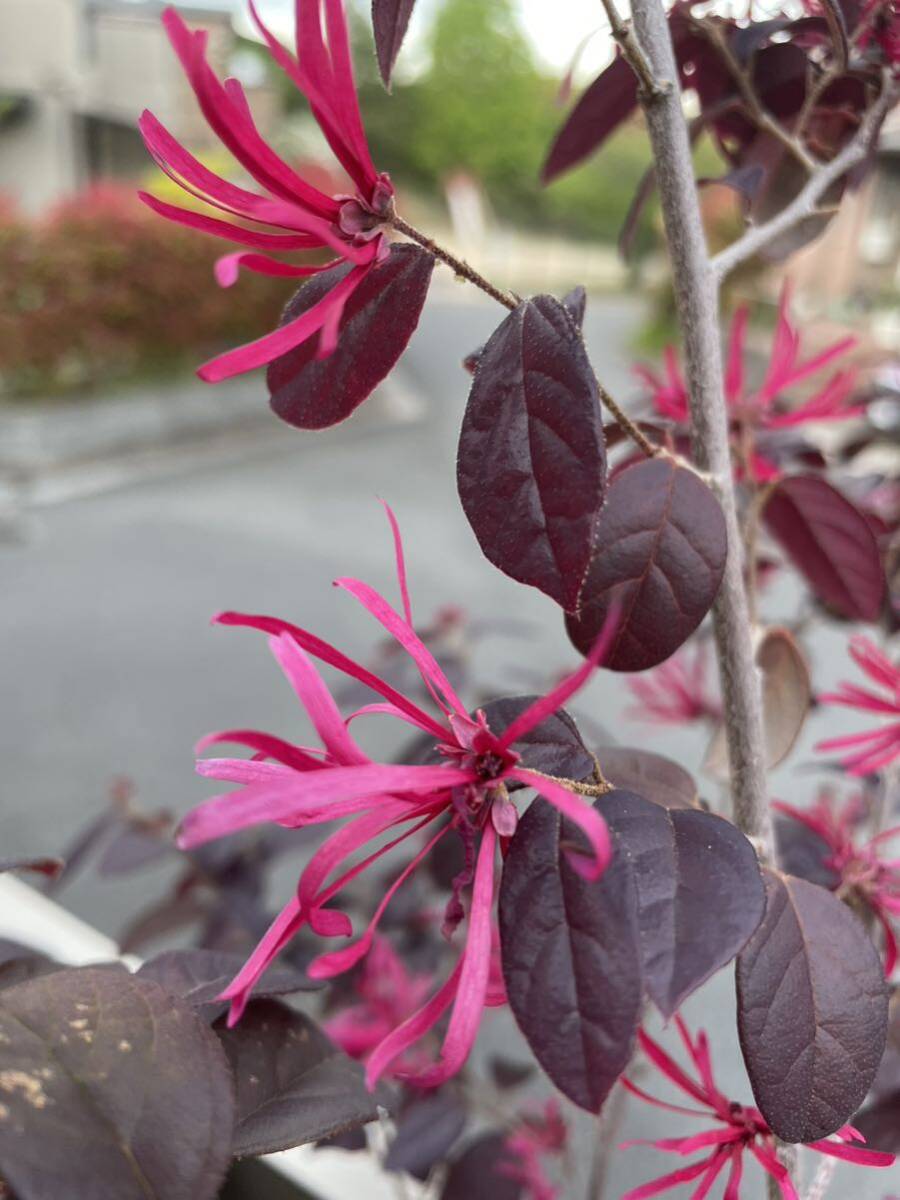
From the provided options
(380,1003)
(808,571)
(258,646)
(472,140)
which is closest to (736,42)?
(808,571)

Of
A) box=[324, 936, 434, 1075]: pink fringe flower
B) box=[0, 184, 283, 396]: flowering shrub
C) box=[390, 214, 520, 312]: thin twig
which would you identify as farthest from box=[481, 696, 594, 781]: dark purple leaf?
box=[0, 184, 283, 396]: flowering shrub

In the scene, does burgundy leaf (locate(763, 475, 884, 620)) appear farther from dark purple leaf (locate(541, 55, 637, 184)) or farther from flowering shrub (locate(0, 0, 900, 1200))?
dark purple leaf (locate(541, 55, 637, 184))

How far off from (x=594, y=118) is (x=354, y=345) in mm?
206

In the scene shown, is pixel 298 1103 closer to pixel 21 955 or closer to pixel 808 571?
pixel 21 955

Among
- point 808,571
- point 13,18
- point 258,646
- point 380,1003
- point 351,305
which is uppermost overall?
point 13,18

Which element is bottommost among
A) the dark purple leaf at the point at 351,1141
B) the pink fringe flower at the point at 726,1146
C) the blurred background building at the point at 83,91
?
the dark purple leaf at the point at 351,1141

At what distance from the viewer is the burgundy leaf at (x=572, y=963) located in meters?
0.19

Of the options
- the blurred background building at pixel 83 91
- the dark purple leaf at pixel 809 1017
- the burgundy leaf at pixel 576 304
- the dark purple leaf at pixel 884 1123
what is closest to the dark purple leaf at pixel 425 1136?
the dark purple leaf at pixel 884 1123

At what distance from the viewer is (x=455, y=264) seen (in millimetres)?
254

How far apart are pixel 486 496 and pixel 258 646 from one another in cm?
191

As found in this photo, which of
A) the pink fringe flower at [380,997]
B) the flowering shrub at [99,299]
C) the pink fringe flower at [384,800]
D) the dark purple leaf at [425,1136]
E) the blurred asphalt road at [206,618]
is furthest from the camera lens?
the flowering shrub at [99,299]

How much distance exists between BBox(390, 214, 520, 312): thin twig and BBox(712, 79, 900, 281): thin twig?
95 millimetres

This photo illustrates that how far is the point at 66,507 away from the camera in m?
2.93

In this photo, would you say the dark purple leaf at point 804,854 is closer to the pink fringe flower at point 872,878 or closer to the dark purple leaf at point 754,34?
the pink fringe flower at point 872,878
